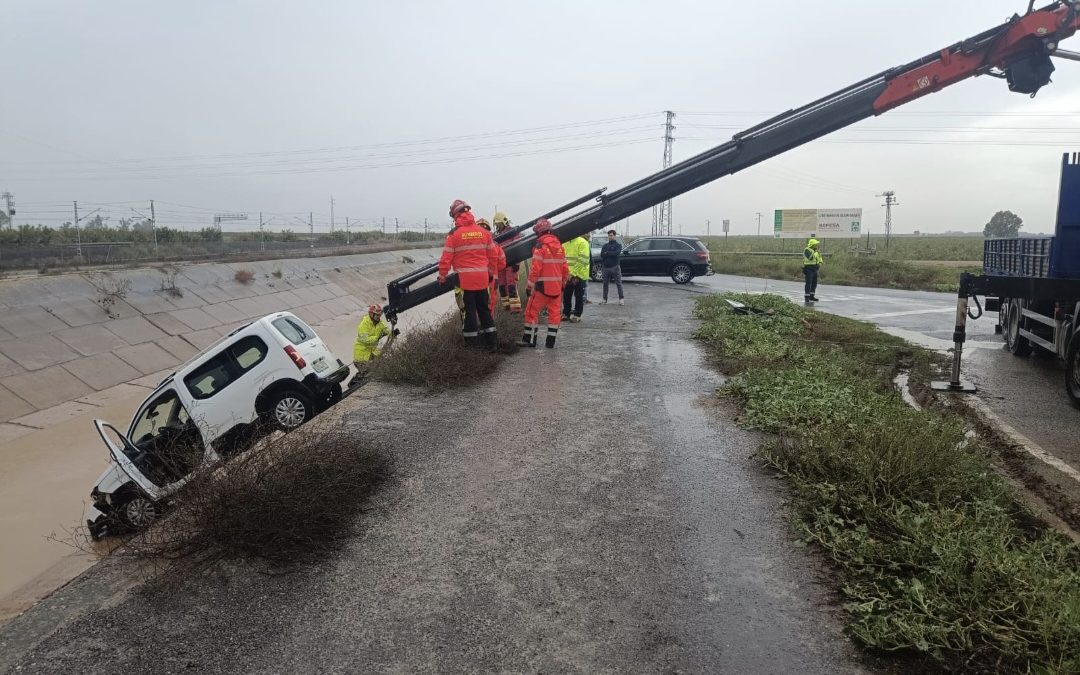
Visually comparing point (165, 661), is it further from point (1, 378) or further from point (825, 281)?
point (825, 281)

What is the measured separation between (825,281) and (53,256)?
28167 millimetres

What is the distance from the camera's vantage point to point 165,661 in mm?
2861

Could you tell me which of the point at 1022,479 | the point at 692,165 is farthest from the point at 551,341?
the point at 1022,479

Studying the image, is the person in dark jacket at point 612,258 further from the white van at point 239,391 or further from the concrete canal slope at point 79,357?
the white van at point 239,391

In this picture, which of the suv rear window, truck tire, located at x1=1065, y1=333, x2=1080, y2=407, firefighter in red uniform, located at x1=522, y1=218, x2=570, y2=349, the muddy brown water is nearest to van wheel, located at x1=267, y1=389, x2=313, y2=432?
the suv rear window

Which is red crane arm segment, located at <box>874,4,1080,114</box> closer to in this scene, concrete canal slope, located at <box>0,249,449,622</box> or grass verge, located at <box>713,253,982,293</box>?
concrete canal slope, located at <box>0,249,449,622</box>

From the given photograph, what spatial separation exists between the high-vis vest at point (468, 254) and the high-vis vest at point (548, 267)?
1.09 meters

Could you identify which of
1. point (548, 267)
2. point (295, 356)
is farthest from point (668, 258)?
point (295, 356)

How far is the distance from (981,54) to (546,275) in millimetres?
6630

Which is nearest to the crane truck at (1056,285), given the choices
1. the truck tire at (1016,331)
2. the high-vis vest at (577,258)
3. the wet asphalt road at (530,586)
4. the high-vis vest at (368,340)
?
the truck tire at (1016,331)

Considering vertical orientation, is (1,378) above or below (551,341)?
below

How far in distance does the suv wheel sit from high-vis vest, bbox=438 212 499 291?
14895 millimetres

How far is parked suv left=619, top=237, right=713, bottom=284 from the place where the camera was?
22516mm

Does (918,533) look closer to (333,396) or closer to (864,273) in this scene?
(333,396)
